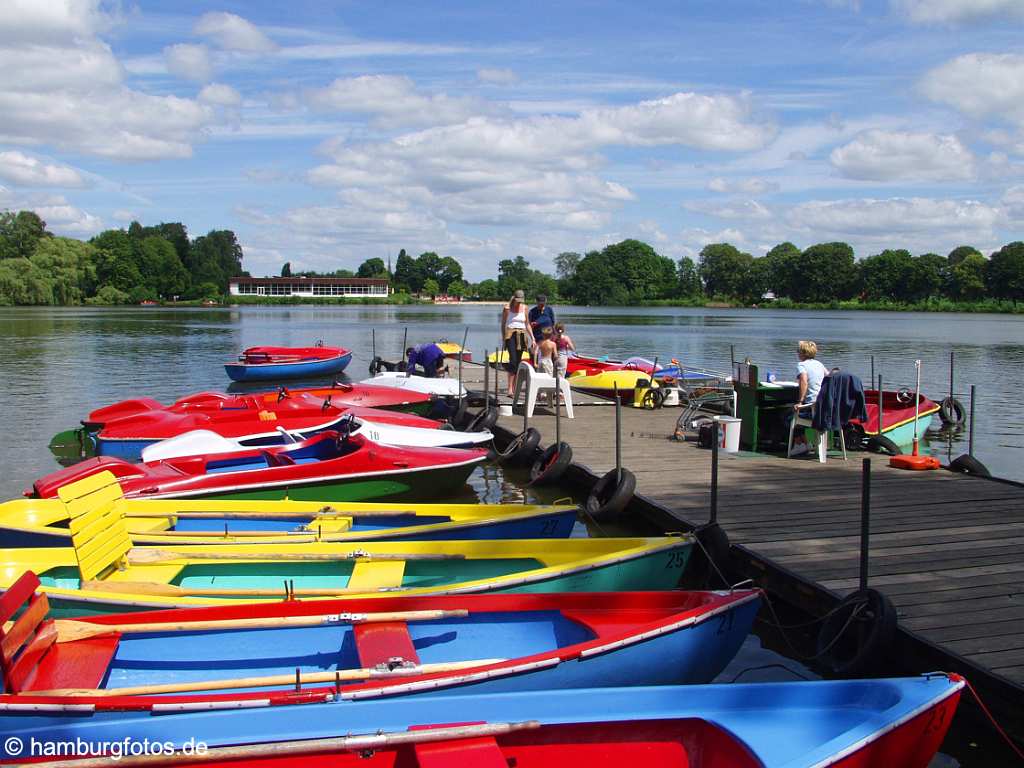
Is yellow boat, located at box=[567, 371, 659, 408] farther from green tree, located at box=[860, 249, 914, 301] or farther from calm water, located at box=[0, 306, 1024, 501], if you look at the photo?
green tree, located at box=[860, 249, 914, 301]

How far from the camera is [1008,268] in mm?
108562

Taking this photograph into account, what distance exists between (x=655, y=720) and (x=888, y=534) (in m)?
4.84

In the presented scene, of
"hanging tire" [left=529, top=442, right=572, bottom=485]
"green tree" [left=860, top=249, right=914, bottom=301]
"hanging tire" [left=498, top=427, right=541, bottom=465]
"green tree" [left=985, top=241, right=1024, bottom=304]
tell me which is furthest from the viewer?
"green tree" [left=860, top=249, right=914, bottom=301]

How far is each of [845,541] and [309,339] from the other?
4836 centimetres

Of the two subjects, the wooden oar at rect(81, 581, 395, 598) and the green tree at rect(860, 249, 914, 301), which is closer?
the wooden oar at rect(81, 581, 395, 598)

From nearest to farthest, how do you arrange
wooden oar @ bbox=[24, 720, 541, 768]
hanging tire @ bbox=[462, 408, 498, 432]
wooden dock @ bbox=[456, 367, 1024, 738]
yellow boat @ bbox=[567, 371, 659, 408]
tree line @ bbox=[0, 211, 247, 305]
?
wooden oar @ bbox=[24, 720, 541, 768] → wooden dock @ bbox=[456, 367, 1024, 738] → hanging tire @ bbox=[462, 408, 498, 432] → yellow boat @ bbox=[567, 371, 659, 408] → tree line @ bbox=[0, 211, 247, 305]

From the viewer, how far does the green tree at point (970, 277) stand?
11462 centimetres

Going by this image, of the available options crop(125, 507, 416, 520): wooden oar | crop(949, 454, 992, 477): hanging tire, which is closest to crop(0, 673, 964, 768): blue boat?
crop(125, 507, 416, 520): wooden oar

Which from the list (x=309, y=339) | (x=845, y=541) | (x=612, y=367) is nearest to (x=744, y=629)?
(x=845, y=541)

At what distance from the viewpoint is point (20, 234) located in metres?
111

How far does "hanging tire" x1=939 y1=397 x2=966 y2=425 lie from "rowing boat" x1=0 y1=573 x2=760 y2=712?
17854mm

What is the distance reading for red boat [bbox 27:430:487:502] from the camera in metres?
10.4

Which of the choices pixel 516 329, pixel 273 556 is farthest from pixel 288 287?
pixel 273 556

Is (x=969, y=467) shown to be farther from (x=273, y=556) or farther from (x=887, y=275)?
(x=887, y=275)
